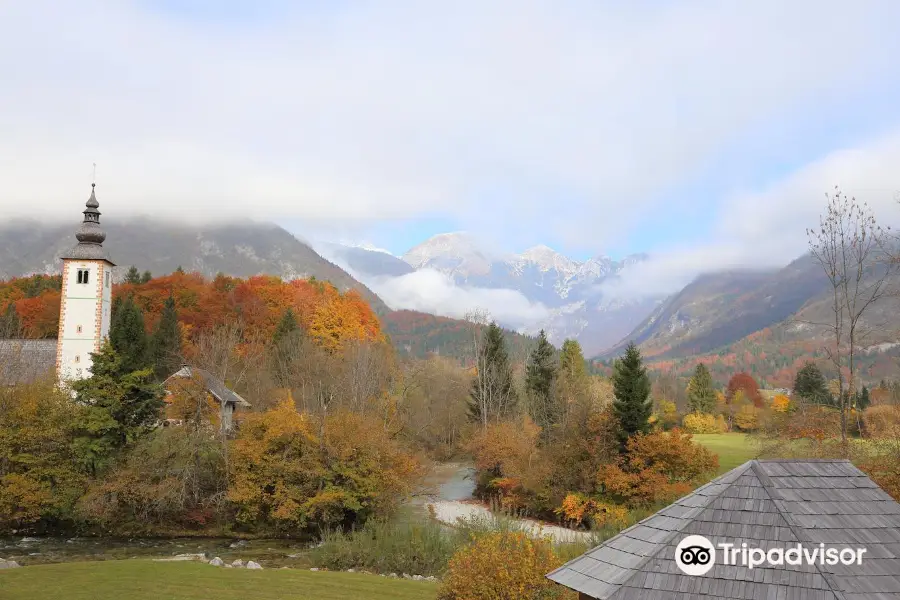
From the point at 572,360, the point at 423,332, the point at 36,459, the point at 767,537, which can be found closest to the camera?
the point at 767,537

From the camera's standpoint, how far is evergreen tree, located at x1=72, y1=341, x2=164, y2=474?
30.2m

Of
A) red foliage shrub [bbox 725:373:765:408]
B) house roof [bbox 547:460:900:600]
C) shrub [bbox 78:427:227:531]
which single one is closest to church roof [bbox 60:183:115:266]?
shrub [bbox 78:427:227:531]

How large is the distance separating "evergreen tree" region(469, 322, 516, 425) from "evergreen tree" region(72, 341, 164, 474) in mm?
24986

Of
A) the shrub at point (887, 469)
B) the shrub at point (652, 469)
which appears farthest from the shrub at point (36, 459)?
the shrub at point (887, 469)

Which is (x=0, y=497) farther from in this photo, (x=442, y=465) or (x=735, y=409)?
(x=735, y=409)

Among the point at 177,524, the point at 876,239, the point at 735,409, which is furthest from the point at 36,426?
the point at 735,409

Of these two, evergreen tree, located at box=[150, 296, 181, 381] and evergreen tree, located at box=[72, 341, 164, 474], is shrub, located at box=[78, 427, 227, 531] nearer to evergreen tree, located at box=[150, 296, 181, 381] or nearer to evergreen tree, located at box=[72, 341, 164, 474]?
evergreen tree, located at box=[72, 341, 164, 474]

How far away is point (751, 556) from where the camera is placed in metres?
9.49

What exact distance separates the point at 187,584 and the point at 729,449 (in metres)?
51.7

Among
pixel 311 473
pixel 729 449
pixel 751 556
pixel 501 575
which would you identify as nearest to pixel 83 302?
pixel 311 473

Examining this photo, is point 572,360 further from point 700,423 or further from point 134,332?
point 134,332

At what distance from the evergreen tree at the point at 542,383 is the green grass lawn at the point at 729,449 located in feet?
38.2

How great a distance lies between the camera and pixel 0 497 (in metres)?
27.7

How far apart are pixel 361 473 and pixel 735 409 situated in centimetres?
7405
